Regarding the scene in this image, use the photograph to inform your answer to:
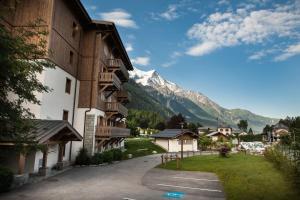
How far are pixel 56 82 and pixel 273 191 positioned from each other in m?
19.0

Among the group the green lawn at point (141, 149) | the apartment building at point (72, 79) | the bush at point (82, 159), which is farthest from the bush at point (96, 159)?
the green lawn at point (141, 149)

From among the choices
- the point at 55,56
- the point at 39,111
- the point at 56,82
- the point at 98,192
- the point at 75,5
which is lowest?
the point at 98,192

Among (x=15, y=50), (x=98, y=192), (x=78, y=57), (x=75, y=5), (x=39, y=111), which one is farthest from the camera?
(x=78, y=57)

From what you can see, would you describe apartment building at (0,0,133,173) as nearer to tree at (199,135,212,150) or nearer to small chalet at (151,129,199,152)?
small chalet at (151,129,199,152)

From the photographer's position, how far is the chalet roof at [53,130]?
60.2 ft

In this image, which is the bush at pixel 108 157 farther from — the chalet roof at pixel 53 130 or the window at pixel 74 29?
the window at pixel 74 29

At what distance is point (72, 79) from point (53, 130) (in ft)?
33.9

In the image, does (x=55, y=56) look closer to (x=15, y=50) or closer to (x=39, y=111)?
(x=39, y=111)

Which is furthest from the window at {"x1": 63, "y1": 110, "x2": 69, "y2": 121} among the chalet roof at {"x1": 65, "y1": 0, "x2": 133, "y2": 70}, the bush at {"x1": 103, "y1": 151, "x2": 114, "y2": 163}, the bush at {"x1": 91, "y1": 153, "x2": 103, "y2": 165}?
the chalet roof at {"x1": 65, "y1": 0, "x2": 133, "y2": 70}

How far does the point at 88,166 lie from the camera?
28.1 meters

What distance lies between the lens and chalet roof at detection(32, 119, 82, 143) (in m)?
18.4

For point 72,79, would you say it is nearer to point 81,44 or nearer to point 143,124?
point 81,44

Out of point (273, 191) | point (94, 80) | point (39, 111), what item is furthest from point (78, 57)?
point (273, 191)

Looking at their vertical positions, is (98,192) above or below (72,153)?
below
